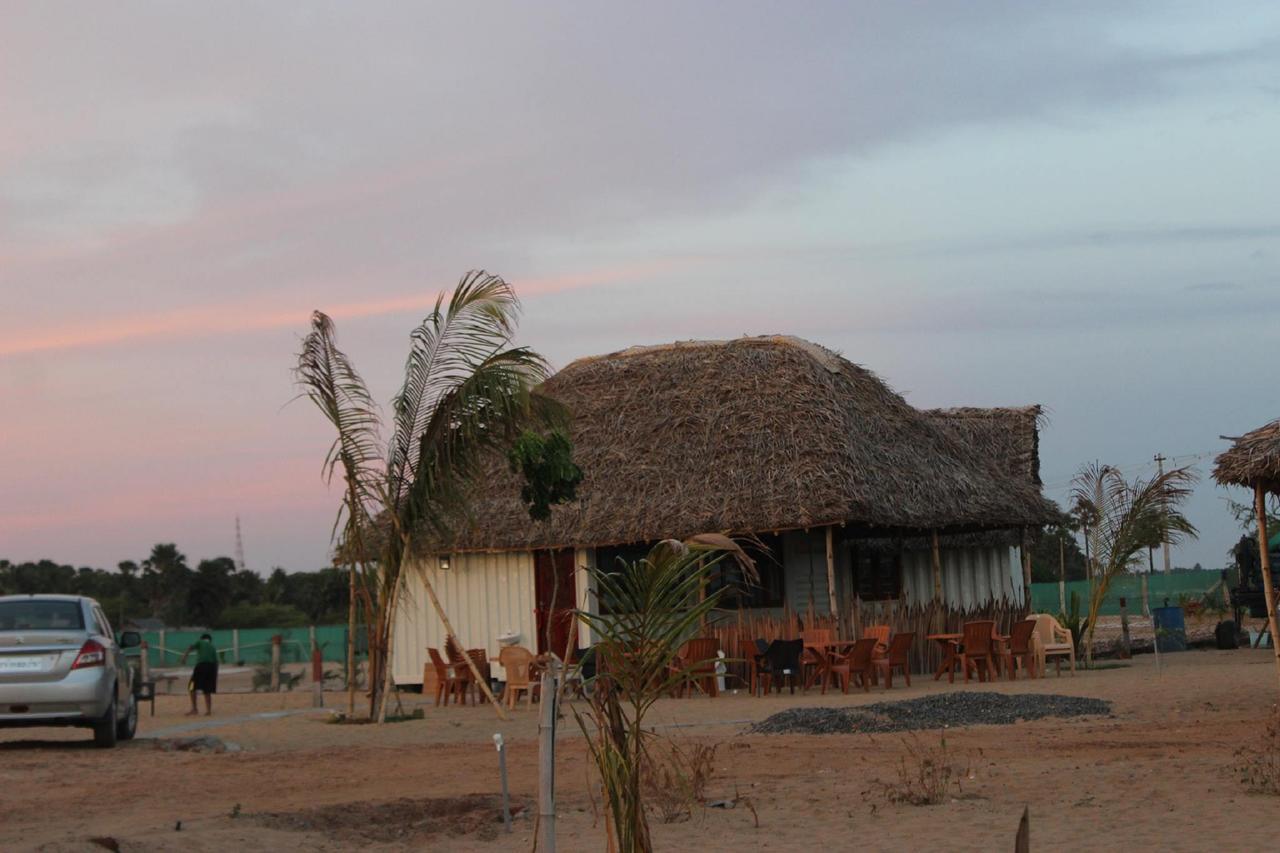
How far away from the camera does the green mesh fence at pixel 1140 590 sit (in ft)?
135

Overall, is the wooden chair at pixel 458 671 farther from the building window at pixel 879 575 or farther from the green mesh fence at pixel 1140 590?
the green mesh fence at pixel 1140 590

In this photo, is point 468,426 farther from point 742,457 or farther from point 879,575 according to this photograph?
point 879,575

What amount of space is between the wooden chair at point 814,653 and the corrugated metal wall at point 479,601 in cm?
492

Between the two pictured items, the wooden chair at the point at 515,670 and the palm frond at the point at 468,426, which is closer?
the palm frond at the point at 468,426

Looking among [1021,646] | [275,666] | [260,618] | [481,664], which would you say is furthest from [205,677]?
[260,618]

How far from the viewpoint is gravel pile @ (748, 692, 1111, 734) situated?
1566 centimetres

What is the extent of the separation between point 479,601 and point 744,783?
13942 mm

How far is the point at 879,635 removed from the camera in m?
21.8

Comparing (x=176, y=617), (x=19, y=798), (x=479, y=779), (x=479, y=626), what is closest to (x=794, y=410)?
(x=479, y=626)

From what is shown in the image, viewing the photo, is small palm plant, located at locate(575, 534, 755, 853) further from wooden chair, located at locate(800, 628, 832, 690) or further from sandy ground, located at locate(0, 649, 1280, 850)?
wooden chair, located at locate(800, 628, 832, 690)

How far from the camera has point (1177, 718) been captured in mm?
15398

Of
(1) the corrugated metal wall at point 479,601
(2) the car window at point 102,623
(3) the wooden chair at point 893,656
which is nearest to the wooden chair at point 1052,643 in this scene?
(3) the wooden chair at point 893,656

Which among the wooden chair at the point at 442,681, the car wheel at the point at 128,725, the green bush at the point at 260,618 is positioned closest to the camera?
the car wheel at the point at 128,725


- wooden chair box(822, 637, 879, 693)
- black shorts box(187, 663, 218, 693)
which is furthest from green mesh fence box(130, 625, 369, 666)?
wooden chair box(822, 637, 879, 693)
